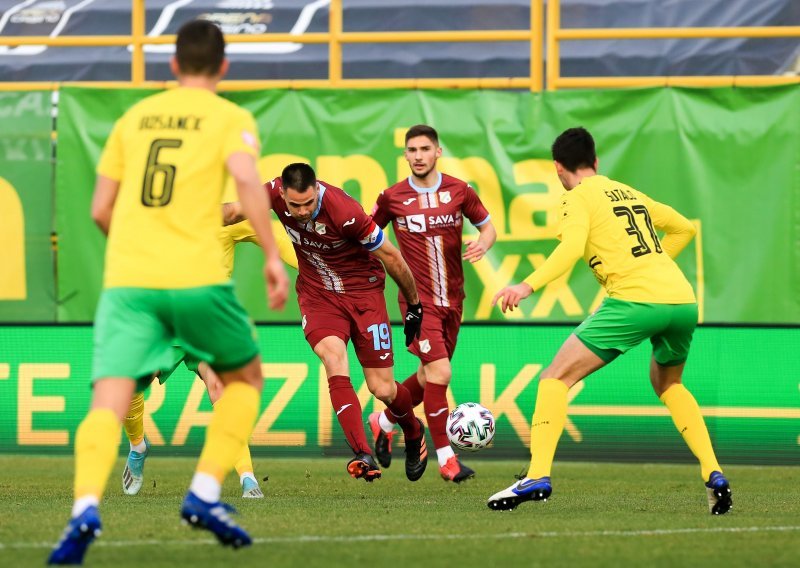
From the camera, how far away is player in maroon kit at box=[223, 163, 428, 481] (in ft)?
31.2

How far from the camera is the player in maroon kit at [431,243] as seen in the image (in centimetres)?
1102

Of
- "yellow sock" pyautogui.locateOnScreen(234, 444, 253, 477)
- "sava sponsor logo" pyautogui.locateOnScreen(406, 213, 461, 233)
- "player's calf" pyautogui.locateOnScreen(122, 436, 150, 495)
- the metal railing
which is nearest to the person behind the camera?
"yellow sock" pyautogui.locateOnScreen(234, 444, 253, 477)

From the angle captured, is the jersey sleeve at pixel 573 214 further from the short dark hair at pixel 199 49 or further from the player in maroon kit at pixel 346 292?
the short dark hair at pixel 199 49

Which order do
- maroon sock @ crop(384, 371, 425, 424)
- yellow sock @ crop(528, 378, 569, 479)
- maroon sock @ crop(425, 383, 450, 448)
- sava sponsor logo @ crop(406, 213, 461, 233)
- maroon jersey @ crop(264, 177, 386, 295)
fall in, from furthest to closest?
maroon sock @ crop(384, 371, 425, 424) < sava sponsor logo @ crop(406, 213, 461, 233) < maroon sock @ crop(425, 383, 450, 448) < maroon jersey @ crop(264, 177, 386, 295) < yellow sock @ crop(528, 378, 569, 479)

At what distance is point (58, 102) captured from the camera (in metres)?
14.1

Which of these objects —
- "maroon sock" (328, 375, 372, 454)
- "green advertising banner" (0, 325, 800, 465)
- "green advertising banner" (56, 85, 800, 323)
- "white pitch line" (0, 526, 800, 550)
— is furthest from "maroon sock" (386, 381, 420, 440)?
"white pitch line" (0, 526, 800, 550)

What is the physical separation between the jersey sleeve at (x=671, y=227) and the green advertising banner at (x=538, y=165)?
4.47m

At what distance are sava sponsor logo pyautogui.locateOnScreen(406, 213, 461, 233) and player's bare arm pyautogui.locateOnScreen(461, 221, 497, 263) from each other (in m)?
0.23

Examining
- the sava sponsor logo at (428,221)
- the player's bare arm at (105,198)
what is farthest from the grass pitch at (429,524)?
the sava sponsor logo at (428,221)

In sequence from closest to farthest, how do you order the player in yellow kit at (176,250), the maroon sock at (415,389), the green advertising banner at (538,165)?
the player in yellow kit at (176,250)
the maroon sock at (415,389)
the green advertising banner at (538,165)

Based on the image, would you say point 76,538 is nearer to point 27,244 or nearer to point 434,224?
point 434,224

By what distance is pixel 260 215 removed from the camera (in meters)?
5.78

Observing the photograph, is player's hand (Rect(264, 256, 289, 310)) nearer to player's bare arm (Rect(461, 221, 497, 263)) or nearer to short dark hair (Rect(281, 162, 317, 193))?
short dark hair (Rect(281, 162, 317, 193))

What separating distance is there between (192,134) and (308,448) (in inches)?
298
